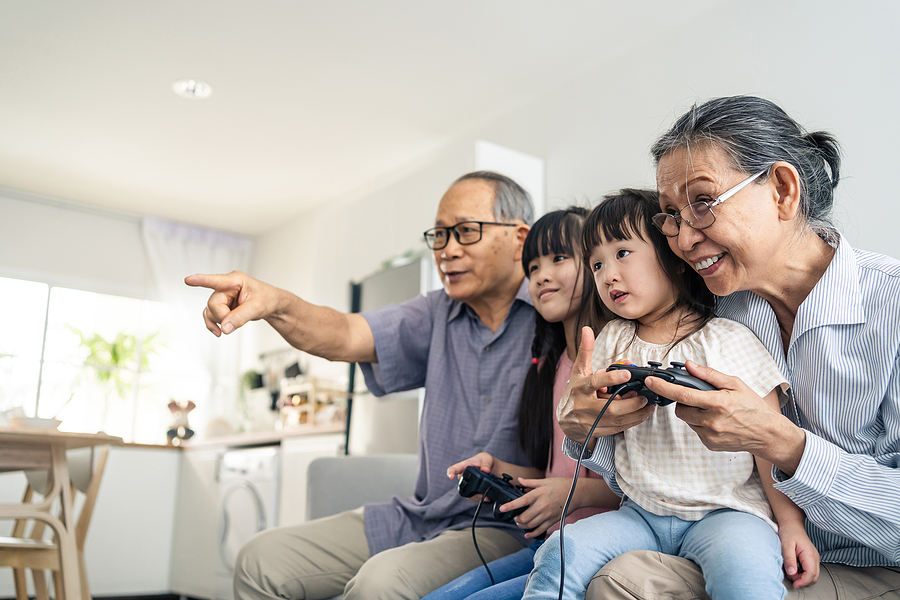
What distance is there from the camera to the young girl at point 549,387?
1299mm

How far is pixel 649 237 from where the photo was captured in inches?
48.8

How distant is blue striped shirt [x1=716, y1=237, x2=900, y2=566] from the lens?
3.19ft

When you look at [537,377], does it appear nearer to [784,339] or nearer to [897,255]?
[784,339]

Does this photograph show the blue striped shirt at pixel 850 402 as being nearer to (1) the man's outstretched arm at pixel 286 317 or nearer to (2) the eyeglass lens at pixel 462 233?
(2) the eyeglass lens at pixel 462 233

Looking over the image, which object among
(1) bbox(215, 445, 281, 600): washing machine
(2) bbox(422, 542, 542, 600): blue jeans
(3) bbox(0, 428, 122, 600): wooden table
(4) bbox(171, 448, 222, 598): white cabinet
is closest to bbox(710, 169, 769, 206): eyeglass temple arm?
(2) bbox(422, 542, 542, 600): blue jeans

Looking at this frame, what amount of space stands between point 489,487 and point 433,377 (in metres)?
0.47

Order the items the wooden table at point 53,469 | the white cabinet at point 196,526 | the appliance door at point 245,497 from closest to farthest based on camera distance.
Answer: the wooden table at point 53,469
the appliance door at point 245,497
the white cabinet at point 196,526

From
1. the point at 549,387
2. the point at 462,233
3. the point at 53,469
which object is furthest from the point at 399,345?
the point at 53,469

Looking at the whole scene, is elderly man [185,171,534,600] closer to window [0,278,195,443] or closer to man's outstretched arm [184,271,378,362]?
man's outstretched arm [184,271,378,362]

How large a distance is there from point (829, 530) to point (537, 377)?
0.63 meters

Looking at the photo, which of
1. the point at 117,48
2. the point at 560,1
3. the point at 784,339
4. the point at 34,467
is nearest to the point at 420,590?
the point at 784,339

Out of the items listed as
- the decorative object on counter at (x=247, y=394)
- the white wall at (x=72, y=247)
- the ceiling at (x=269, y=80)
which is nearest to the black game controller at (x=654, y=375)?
the ceiling at (x=269, y=80)

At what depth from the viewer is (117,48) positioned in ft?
11.1

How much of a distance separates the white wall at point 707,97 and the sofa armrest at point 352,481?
105 centimetres
